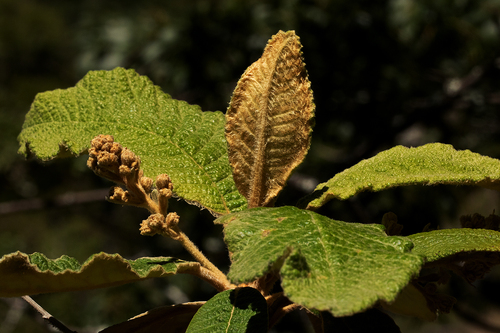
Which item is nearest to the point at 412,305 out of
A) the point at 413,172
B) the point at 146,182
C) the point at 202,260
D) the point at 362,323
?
the point at 362,323

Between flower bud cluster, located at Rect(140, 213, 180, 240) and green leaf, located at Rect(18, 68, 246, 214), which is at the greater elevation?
green leaf, located at Rect(18, 68, 246, 214)

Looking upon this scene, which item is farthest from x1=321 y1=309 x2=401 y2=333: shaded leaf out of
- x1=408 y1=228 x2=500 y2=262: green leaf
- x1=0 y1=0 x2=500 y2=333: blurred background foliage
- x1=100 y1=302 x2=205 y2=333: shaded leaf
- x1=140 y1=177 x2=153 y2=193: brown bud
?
x1=0 y1=0 x2=500 y2=333: blurred background foliage

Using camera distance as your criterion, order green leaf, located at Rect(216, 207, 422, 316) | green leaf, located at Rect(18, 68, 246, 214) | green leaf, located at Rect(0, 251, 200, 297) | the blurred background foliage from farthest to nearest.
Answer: the blurred background foliage, green leaf, located at Rect(18, 68, 246, 214), green leaf, located at Rect(0, 251, 200, 297), green leaf, located at Rect(216, 207, 422, 316)

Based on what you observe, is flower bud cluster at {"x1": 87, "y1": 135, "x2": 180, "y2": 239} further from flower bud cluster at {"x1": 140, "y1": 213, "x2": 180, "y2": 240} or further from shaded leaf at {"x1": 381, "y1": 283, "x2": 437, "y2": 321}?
shaded leaf at {"x1": 381, "y1": 283, "x2": 437, "y2": 321}

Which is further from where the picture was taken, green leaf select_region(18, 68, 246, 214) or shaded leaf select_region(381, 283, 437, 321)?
green leaf select_region(18, 68, 246, 214)

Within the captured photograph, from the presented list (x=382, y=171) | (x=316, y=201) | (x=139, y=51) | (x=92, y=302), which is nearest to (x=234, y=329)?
(x=316, y=201)

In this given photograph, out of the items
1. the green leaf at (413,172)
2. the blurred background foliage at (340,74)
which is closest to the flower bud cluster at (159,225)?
the green leaf at (413,172)

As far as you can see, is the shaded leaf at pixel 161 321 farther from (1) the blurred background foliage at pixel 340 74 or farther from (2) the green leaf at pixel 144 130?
(1) the blurred background foliage at pixel 340 74
